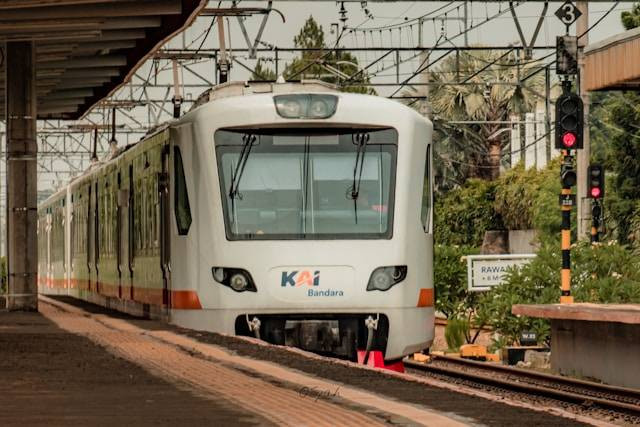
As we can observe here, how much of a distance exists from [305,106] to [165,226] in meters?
2.62

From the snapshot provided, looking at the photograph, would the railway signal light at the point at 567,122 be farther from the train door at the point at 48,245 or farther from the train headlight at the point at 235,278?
the train door at the point at 48,245

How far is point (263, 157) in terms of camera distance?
60.3 feet

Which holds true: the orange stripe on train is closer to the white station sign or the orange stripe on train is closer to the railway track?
the railway track

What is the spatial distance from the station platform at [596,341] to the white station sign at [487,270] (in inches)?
264

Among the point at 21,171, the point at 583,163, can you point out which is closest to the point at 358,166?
the point at 21,171

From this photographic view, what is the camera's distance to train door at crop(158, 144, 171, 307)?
19906 mm

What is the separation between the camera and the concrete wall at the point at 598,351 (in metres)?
22.3

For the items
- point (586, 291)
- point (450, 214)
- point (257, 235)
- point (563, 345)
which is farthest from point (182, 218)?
point (450, 214)

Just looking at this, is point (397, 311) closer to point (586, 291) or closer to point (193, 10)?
point (193, 10)

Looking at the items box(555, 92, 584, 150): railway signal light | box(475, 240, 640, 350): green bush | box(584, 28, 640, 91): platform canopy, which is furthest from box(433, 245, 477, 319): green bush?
box(555, 92, 584, 150): railway signal light

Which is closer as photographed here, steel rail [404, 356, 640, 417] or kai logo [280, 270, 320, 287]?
steel rail [404, 356, 640, 417]

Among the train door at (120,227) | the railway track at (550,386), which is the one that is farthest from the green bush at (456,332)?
the train door at (120,227)

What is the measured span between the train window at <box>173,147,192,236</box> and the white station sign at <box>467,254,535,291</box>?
14.1 meters

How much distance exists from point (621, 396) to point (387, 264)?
365cm
